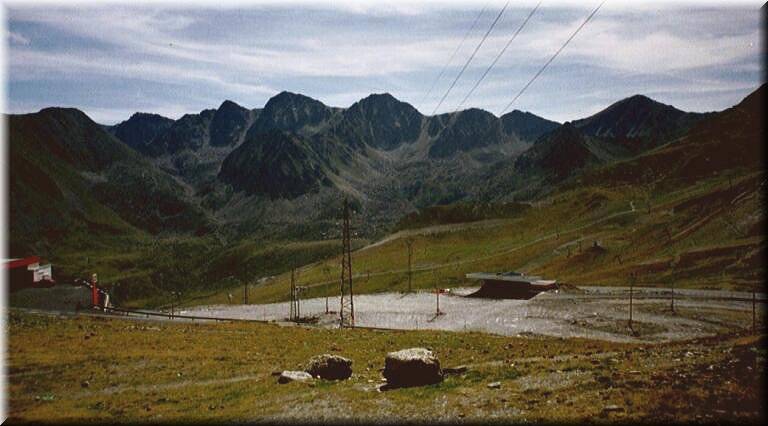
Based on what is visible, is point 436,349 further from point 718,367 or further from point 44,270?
point 44,270

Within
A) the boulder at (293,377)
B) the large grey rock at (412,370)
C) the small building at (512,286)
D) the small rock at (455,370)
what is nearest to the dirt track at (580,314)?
the small building at (512,286)

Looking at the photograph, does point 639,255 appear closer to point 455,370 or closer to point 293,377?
point 455,370

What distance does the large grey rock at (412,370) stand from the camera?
103ft

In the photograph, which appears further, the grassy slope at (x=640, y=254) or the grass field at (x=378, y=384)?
the grassy slope at (x=640, y=254)

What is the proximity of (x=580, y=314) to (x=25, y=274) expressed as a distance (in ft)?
403

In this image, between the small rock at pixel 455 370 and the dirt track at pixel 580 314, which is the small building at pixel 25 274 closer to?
the dirt track at pixel 580 314

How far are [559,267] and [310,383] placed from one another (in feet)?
413

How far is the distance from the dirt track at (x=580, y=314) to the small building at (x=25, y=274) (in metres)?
45.4

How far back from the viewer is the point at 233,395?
3206 cm

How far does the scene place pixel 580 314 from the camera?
282 ft

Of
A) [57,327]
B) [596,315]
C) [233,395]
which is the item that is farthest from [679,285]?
[57,327]

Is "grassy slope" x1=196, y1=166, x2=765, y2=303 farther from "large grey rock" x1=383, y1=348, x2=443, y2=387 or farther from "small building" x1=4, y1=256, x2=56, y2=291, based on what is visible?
"large grey rock" x1=383, y1=348, x2=443, y2=387

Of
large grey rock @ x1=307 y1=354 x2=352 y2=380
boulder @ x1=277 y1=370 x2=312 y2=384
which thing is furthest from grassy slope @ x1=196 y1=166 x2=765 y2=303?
boulder @ x1=277 y1=370 x2=312 y2=384

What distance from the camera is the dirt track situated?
241ft
